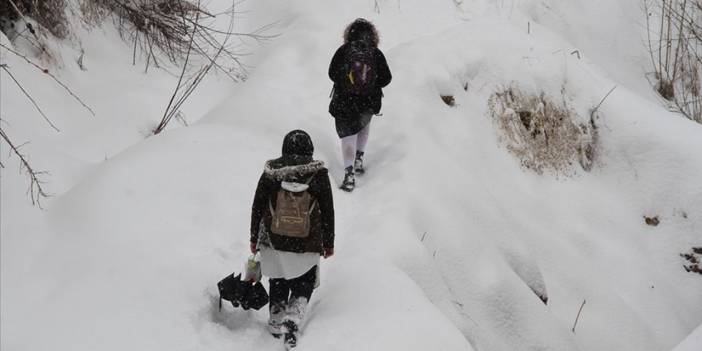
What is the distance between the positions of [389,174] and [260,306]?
2.20 metres

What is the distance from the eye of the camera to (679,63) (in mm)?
9180

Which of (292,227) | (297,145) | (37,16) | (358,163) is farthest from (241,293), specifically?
(37,16)

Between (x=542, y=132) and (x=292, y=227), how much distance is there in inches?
Answer: 188

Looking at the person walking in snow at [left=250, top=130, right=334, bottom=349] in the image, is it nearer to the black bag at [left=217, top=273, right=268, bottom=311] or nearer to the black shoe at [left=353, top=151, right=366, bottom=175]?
the black bag at [left=217, top=273, right=268, bottom=311]

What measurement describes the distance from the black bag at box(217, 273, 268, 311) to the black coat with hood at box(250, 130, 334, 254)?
0.99 ft

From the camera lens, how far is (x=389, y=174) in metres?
5.19

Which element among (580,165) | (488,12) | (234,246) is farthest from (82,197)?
(488,12)

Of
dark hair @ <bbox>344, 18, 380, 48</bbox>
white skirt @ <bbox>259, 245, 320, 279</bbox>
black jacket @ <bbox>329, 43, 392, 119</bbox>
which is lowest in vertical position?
white skirt @ <bbox>259, 245, 320, 279</bbox>

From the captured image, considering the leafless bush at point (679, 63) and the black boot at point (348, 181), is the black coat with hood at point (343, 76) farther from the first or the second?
the leafless bush at point (679, 63)

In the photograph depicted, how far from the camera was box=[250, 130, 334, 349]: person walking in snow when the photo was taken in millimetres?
3012

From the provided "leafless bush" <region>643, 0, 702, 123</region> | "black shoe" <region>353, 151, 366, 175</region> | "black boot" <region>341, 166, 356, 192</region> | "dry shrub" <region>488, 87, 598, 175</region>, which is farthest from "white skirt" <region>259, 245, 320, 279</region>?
"leafless bush" <region>643, 0, 702, 123</region>

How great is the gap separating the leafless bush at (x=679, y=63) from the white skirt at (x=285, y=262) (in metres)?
7.45

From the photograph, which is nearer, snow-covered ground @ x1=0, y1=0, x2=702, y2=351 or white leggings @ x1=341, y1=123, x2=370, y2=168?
snow-covered ground @ x1=0, y1=0, x2=702, y2=351

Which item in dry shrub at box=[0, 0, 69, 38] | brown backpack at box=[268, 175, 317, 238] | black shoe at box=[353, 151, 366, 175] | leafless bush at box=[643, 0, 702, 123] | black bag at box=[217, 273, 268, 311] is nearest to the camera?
brown backpack at box=[268, 175, 317, 238]
